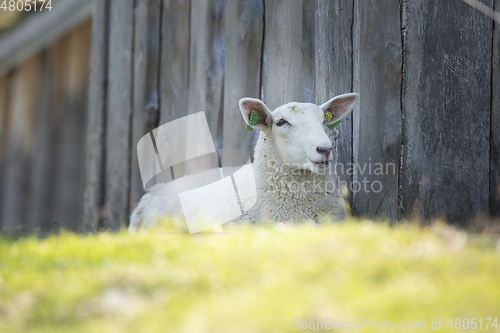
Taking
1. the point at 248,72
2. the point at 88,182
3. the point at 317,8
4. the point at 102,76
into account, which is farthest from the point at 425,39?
the point at 88,182

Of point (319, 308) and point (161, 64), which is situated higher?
point (161, 64)

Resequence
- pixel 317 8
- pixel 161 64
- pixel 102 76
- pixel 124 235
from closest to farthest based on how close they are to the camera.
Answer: pixel 124 235 → pixel 317 8 → pixel 161 64 → pixel 102 76

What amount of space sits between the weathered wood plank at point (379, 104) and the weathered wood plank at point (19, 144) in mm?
6155

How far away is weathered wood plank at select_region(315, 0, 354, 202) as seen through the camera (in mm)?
4344

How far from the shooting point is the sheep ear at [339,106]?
4148 mm

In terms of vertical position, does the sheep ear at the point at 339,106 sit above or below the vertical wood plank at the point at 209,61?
below

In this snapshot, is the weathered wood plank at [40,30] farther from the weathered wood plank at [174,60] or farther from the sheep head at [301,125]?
the sheep head at [301,125]

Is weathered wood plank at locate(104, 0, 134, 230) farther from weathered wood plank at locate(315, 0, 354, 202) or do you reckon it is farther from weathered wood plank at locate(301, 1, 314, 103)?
weathered wood plank at locate(315, 0, 354, 202)

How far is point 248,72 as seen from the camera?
16.8 feet

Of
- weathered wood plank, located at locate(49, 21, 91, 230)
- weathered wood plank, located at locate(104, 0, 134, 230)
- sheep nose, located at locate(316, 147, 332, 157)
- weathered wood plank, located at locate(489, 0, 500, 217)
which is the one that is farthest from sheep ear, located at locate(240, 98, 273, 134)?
weathered wood plank, located at locate(49, 21, 91, 230)

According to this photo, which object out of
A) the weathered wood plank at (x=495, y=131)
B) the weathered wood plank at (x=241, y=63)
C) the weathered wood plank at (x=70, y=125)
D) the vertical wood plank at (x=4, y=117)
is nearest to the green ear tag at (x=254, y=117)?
the weathered wood plank at (x=241, y=63)

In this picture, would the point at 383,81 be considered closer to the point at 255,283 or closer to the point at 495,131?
the point at 495,131

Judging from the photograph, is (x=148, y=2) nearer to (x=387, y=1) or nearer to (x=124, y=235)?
(x=387, y=1)

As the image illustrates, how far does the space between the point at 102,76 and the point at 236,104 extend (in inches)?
101
